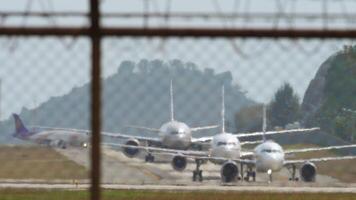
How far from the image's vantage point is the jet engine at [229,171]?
4319 cm

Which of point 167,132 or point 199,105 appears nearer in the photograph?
point 199,105

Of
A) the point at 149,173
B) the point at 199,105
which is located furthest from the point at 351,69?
the point at 149,173

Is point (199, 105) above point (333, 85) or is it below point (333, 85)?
below

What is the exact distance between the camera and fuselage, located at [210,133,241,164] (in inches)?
1854

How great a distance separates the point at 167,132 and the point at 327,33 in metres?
46.1

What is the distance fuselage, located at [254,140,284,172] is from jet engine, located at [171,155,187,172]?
152 inches

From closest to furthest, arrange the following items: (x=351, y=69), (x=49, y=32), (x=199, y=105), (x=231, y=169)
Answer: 1. (x=49, y=32)
2. (x=199, y=105)
3. (x=351, y=69)
4. (x=231, y=169)

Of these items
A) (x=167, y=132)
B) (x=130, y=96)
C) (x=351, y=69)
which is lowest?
(x=130, y=96)

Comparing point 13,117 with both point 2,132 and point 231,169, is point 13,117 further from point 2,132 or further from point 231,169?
point 231,169

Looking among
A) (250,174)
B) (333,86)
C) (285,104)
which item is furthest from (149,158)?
(285,104)

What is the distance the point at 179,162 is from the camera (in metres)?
48.3

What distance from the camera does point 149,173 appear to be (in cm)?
5181

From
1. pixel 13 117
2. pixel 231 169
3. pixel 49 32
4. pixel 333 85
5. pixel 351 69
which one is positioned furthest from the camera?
pixel 231 169

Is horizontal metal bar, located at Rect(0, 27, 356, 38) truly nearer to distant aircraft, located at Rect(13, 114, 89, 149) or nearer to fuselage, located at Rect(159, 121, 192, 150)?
distant aircraft, located at Rect(13, 114, 89, 149)
